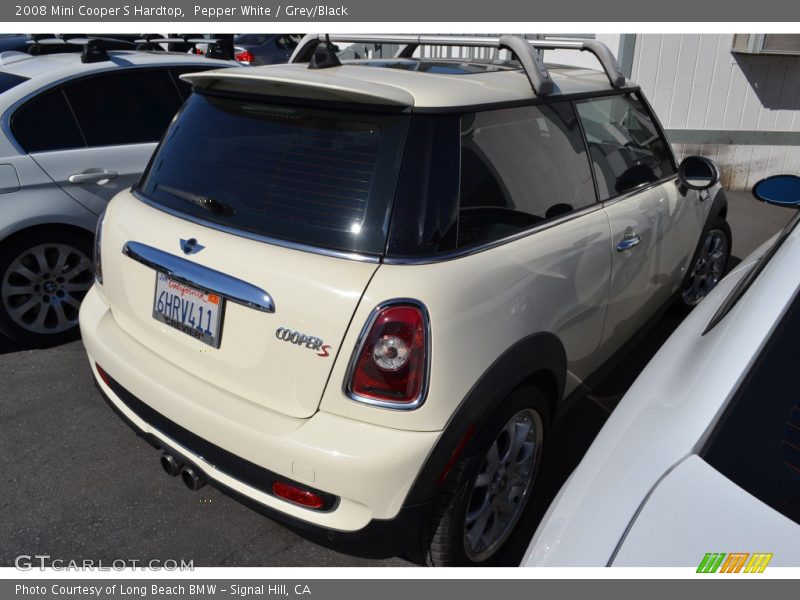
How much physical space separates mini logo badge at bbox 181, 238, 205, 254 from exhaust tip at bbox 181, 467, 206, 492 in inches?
30.3

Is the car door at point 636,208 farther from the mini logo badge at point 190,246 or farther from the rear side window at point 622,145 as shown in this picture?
the mini logo badge at point 190,246

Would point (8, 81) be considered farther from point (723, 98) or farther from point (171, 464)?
point (723, 98)

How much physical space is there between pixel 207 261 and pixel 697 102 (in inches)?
287

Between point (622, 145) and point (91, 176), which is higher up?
point (622, 145)

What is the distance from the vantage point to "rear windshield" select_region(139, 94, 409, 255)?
7.09ft

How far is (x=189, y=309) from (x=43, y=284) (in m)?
2.40

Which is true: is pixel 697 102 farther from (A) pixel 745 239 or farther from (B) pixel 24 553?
(B) pixel 24 553

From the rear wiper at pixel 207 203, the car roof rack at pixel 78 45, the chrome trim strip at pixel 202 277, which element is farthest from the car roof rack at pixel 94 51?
the chrome trim strip at pixel 202 277

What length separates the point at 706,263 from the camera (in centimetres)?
460

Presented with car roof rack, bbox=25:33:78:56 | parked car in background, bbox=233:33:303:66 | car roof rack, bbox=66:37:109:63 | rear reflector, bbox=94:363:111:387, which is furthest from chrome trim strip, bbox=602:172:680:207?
parked car in background, bbox=233:33:303:66

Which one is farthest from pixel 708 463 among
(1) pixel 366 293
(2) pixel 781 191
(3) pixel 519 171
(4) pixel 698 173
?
(4) pixel 698 173

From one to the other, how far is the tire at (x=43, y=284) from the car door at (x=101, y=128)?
32cm

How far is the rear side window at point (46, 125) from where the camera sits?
159 inches

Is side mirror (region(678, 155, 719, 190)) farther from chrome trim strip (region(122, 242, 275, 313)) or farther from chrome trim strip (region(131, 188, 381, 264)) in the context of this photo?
chrome trim strip (region(122, 242, 275, 313))
